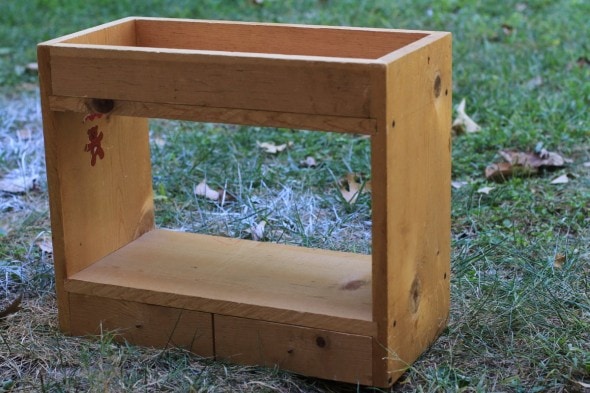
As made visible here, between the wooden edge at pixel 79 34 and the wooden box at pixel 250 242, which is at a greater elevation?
the wooden edge at pixel 79 34

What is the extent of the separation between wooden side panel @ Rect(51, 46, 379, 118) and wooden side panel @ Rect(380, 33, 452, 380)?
0.34ft

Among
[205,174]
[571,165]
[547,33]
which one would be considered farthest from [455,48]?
[205,174]

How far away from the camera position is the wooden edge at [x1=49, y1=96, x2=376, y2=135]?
2168 mm

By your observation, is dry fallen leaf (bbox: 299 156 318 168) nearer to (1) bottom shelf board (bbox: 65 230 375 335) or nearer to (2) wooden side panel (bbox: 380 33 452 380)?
(1) bottom shelf board (bbox: 65 230 375 335)

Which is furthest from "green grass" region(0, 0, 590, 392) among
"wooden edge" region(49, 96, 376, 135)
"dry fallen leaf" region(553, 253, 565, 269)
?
"wooden edge" region(49, 96, 376, 135)

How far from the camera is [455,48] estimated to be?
4930mm

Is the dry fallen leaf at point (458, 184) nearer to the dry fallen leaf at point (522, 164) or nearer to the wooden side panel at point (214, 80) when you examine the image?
the dry fallen leaf at point (522, 164)

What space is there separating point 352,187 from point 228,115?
1300mm

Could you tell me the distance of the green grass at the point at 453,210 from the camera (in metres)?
2.39

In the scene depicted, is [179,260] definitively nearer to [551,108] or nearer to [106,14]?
[551,108]

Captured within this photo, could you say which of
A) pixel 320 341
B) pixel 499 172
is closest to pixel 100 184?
pixel 320 341

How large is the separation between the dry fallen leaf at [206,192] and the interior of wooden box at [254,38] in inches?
31.9

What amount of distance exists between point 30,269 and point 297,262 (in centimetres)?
83

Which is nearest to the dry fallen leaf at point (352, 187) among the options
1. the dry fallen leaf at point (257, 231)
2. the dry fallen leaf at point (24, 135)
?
the dry fallen leaf at point (257, 231)
